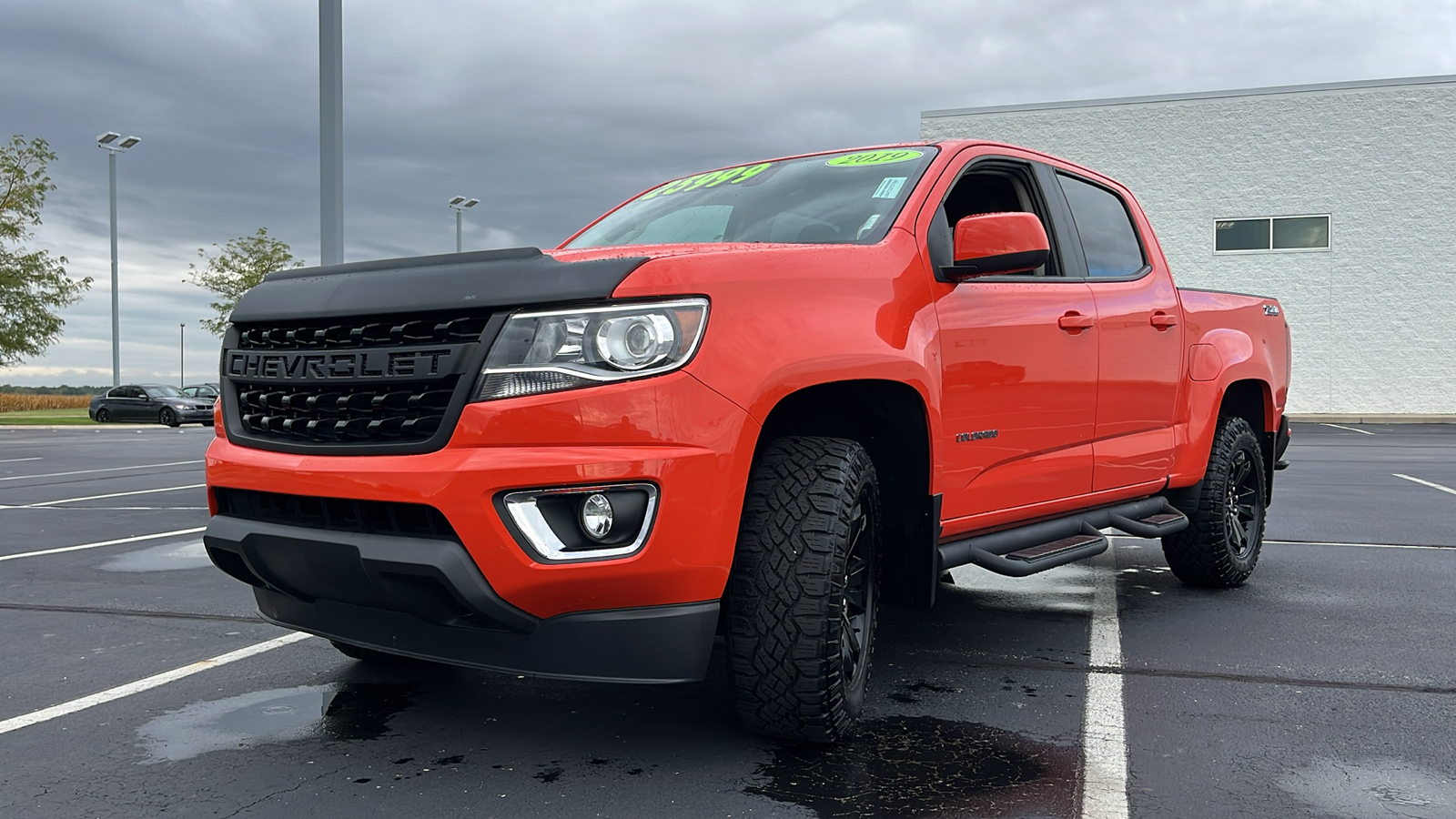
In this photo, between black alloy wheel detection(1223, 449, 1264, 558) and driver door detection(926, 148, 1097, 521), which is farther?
black alloy wheel detection(1223, 449, 1264, 558)

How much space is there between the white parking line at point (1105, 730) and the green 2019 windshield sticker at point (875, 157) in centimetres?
201

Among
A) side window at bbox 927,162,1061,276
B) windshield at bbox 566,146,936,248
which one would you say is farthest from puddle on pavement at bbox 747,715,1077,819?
side window at bbox 927,162,1061,276

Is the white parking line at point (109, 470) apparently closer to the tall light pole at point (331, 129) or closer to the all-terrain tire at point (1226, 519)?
the tall light pole at point (331, 129)

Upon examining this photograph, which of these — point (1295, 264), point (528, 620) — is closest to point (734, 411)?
point (528, 620)

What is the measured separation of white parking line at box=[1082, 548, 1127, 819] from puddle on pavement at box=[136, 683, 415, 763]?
6.75 ft

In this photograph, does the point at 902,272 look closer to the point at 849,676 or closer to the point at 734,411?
the point at 734,411

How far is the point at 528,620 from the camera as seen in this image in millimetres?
2928

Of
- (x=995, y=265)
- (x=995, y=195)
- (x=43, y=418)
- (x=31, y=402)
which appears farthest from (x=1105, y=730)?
(x=31, y=402)

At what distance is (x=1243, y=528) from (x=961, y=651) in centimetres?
254

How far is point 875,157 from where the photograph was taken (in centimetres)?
443

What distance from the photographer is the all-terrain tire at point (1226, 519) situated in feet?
18.9

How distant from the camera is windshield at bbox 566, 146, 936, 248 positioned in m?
3.99

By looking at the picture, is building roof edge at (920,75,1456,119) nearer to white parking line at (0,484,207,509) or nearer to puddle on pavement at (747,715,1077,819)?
white parking line at (0,484,207,509)

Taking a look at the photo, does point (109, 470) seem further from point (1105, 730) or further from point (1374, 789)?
point (1374, 789)
